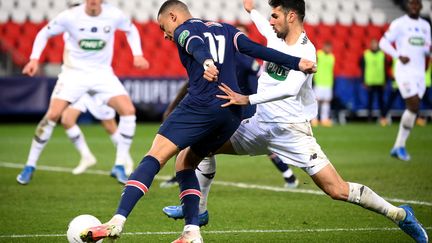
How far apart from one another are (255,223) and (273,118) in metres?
1.46

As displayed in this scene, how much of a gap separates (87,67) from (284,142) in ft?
17.2

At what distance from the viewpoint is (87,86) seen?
11570mm

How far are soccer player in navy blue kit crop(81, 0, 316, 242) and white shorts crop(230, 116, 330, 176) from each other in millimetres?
440

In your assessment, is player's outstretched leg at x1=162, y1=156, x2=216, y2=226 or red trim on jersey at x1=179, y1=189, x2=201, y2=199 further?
player's outstretched leg at x1=162, y1=156, x2=216, y2=226

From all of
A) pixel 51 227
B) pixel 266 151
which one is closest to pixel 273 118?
pixel 266 151

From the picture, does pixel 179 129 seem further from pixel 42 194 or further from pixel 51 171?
pixel 51 171

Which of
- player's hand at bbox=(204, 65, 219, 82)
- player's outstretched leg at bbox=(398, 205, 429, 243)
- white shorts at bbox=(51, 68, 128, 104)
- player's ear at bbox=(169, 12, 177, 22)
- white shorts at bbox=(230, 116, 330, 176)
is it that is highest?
player's ear at bbox=(169, 12, 177, 22)

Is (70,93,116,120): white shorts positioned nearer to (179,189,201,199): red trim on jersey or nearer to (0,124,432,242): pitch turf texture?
(0,124,432,242): pitch turf texture

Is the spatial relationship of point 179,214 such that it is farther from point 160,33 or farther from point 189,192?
point 160,33

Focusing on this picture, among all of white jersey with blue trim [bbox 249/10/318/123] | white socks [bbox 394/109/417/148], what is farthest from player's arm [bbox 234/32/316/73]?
white socks [bbox 394/109/417/148]

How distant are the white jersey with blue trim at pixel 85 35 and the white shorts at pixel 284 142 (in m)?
4.78

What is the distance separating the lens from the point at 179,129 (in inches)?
256

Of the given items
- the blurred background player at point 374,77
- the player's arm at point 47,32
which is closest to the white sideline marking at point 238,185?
the player's arm at point 47,32

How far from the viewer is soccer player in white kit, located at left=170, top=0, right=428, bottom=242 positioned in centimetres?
670
